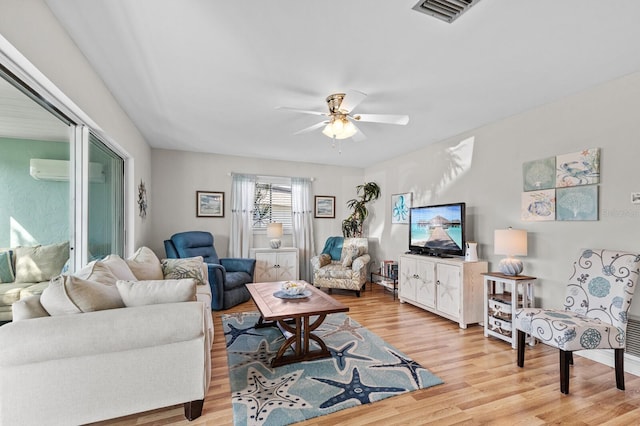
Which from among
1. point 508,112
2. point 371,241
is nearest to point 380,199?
point 371,241

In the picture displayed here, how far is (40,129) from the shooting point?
1.92 m

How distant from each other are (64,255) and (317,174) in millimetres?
4397

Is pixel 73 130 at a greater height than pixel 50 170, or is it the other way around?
pixel 73 130

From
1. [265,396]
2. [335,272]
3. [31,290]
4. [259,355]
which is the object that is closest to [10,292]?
[31,290]

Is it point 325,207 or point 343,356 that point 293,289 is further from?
point 325,207

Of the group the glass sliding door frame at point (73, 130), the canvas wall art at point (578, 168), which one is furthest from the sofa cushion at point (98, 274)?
the canvas wall art at point (578, 168)

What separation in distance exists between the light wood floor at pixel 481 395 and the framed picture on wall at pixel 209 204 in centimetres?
266

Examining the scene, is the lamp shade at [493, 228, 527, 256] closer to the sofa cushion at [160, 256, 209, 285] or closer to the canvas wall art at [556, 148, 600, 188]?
the canvas wall art at [556, 148, 600, 188]

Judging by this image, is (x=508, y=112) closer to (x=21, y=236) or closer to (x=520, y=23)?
(x=520, y=23)

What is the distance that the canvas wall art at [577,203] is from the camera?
2.66 m

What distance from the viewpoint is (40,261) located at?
195 cm

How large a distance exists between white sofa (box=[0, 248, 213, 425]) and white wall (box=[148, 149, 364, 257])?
3.47m

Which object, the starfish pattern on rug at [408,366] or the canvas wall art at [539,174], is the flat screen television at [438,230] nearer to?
the canvas wall art at [539,174]

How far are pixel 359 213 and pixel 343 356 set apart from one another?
354cm
